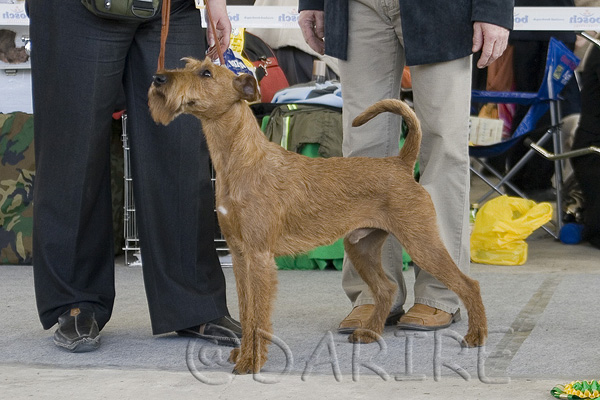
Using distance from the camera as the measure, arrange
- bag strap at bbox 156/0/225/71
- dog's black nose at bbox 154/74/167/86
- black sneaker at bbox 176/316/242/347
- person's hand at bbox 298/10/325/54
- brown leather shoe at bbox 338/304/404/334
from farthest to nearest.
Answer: person's hand at bbox 298/10/325/54
brown leather shoe at bbox 338/304/404/334
black sneaker at bbox 176/316/242/347
bag strap at bbox 156/0/225/71
dog's black nose at bbox 154/74/167/86

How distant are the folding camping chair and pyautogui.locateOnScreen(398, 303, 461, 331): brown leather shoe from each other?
6.73 ft

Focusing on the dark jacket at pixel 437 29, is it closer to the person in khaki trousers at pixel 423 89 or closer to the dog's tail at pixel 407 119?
the person in khaki trousers at pixel 423 89

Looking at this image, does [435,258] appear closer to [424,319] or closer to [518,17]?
[424,319]

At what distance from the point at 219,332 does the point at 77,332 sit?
1.63ft

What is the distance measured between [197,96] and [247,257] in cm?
52

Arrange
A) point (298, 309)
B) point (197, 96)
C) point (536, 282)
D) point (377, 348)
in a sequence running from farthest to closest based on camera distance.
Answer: point (536, 282), point (298, 309), point (377, 348), point (197, 96)

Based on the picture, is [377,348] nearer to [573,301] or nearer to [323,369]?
[323,369]

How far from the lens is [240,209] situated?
8.73 feet

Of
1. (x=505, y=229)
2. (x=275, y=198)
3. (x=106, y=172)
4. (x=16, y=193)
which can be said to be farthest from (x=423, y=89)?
(x=16, y=193)

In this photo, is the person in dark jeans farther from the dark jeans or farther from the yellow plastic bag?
the yellow plastic bag

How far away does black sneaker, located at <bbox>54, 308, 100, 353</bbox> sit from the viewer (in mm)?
2959

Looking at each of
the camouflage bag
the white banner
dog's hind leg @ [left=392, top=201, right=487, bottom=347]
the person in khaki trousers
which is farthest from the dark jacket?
the camouflage bag

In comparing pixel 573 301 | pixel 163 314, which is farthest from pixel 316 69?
pixel 163 314

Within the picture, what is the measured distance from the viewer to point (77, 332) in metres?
2.98
